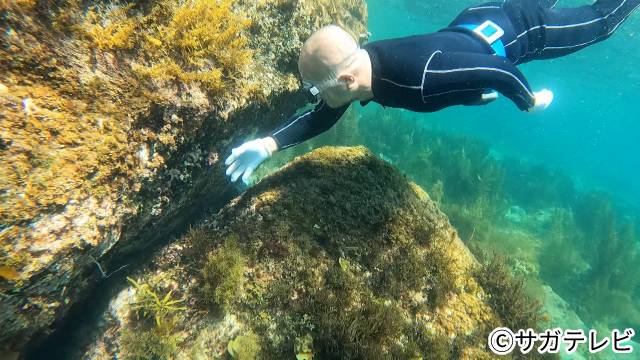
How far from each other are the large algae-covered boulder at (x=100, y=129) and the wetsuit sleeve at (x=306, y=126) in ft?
1.66

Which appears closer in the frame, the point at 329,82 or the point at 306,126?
the point at 329,82

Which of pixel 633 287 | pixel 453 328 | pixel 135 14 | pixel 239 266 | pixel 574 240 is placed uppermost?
pixel 135 14

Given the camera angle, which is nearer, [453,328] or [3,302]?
[3,302]

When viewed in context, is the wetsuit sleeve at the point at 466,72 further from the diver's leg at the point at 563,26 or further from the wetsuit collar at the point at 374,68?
the diver's leg at the point at 563,26

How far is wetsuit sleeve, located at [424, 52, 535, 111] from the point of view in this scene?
11.4ft

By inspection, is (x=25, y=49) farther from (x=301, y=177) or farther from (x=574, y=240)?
(x=574, y=240)

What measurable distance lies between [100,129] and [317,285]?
7.70 ft

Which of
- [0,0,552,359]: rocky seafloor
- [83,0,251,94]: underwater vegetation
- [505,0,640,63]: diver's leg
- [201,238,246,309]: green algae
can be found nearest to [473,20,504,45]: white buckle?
[505,0,640,63]: diver's leg

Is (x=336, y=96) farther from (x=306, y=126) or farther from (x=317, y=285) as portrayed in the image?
(x=317, y=285)

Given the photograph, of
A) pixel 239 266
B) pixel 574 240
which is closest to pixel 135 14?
pixel 239 266

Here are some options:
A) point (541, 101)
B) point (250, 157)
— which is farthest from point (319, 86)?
point (541, 101)

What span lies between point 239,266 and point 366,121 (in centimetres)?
1783

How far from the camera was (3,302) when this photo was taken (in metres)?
2.43

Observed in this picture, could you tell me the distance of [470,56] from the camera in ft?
11.6
